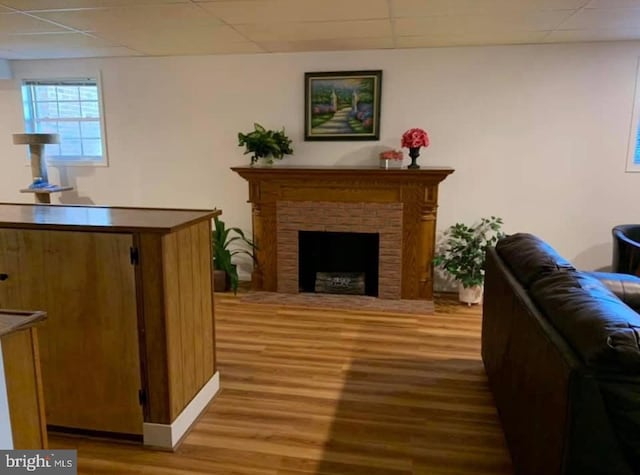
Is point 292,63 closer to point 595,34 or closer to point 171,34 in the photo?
point 171,34

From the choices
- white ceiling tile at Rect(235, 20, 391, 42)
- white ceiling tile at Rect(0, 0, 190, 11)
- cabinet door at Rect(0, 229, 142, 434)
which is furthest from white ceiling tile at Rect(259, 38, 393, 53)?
cabinet door at Rect(0, 229, 142, 434)

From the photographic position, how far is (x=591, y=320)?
4.82 feet

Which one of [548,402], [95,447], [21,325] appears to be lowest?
[95,447]

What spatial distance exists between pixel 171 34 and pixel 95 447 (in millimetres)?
3004

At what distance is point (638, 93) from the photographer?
13.4 ft

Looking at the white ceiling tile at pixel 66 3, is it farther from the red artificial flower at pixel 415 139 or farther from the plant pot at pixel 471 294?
the plant pot at pixel 471 294

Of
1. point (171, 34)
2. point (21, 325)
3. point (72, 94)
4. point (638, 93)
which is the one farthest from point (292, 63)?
point (21, 325)

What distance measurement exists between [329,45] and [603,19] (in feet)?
6.76

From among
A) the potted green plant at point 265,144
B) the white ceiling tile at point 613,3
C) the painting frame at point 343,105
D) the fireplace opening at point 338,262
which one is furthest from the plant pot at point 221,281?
the white ceiling tile at point 613,3

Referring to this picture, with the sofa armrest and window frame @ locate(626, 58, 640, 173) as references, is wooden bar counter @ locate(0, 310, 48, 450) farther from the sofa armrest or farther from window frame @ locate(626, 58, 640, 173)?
window frame @ locate(626, 58, 640, 173)

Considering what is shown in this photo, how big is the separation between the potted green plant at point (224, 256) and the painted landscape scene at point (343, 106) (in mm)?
1282

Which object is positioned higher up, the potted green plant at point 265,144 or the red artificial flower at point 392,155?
the potted green plant at point 265,144

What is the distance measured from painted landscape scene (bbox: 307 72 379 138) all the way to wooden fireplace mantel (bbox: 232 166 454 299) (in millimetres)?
434

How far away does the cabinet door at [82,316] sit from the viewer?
2.14 meters
